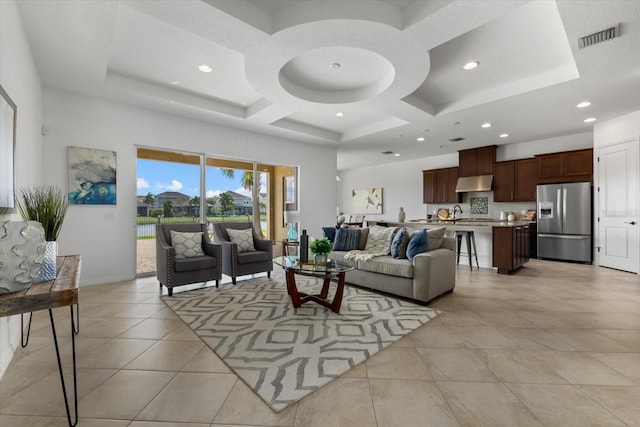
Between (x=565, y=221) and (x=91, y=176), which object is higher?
(x=91, y=176)

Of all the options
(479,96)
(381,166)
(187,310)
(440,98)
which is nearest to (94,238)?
(187,310)

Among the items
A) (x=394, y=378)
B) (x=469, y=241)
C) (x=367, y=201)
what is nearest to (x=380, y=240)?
(x=469, y=241)

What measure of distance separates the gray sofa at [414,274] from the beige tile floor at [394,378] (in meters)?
0.39

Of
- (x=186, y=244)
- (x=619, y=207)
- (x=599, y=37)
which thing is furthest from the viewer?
(x=619, y=207)

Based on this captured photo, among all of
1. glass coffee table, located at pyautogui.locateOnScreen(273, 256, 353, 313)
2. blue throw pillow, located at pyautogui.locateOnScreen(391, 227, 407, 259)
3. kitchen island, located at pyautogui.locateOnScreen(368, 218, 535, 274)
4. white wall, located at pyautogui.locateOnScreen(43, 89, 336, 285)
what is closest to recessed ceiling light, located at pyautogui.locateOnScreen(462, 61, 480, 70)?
blue throw pillow, located at pyautogui.locateOnScreen(391, 227, 407, 259)

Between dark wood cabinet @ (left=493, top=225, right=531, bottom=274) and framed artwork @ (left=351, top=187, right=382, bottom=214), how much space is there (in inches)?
207

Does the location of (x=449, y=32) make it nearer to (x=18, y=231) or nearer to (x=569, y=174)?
(x=18, y=231)

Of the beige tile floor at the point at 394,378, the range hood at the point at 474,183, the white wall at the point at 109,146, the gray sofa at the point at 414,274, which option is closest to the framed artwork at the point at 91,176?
the white wall at the point at 109,146

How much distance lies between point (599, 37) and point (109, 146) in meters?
6.13

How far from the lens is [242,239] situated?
15.1ft

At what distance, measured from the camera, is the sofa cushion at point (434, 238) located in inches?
147

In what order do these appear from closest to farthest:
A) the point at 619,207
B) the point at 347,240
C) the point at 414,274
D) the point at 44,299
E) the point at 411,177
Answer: the point at 44,299
the point at 414,274
the point at 347,240
the point at 619,207
the point at 411,177

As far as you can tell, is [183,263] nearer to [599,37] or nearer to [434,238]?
[434,238]

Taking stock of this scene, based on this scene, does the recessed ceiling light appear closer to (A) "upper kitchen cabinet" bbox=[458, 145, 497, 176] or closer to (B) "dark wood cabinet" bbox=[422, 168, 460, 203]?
(A) "upper kitchen cabinet" bbox=[458, 145, 497, 176]
